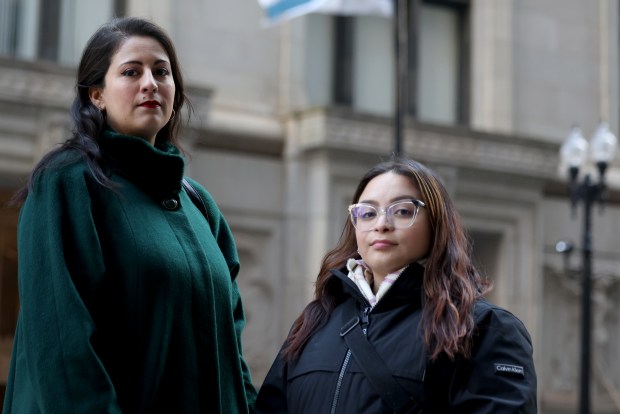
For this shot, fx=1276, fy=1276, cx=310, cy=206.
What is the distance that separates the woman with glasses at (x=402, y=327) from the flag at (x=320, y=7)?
1017cm

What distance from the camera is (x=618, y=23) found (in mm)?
19984

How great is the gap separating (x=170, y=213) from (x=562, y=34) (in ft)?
52.8

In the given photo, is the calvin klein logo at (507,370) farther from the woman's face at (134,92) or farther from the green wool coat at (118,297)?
→ the woman's face at (134,92)

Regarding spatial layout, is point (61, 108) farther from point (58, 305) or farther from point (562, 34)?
point (58, 305)

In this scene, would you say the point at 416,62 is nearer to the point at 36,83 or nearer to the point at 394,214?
the point at 36,83

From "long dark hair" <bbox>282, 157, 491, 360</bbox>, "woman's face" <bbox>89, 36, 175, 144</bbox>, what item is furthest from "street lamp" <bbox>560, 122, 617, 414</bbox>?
"woman's face" <bbox>89, 36, 175, 144</bbox>

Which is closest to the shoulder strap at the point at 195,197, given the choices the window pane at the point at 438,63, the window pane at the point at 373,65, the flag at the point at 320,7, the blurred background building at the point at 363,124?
the blurred background building at the point at 363,124

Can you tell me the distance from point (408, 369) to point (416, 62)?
14734 mm

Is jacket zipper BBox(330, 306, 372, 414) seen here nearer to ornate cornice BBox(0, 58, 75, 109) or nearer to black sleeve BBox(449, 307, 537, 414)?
black sleeve BBox(449, 307, 537, 414)

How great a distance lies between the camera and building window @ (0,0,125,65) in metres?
15.1

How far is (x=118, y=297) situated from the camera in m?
3.91

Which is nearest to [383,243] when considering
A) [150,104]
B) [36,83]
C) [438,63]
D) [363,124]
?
[150,104]

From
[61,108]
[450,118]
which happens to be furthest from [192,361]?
[450,118]

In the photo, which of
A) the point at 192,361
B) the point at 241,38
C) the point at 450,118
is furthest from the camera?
the point at 450,118
